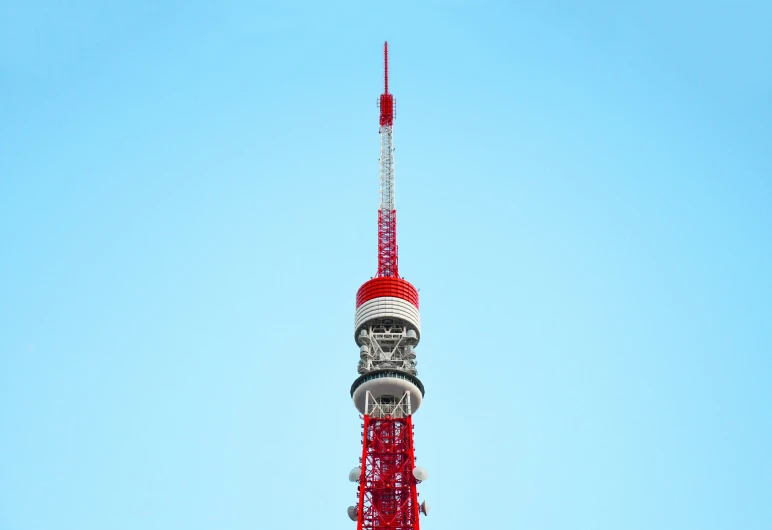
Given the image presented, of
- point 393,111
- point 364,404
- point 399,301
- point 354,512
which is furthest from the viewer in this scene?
point 393,111

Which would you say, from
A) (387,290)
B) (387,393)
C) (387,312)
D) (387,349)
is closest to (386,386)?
(387,393)

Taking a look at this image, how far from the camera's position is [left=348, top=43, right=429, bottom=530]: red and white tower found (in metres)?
112

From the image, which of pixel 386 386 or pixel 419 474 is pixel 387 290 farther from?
pixel 419 474

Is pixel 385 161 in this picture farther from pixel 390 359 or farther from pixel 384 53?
pixel 390 359

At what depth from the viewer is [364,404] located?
121 m

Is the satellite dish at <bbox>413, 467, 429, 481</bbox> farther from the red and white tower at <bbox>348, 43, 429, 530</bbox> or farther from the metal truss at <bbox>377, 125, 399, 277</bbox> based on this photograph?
the metal truss at <bbox>377, 125, 399, 277</bbox>

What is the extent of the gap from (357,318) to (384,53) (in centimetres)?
4031

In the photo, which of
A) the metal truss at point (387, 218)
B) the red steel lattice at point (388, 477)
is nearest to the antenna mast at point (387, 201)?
the metal truss at point (387, 218)

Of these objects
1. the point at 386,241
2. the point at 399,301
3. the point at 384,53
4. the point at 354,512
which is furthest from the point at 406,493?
the point at 384,53

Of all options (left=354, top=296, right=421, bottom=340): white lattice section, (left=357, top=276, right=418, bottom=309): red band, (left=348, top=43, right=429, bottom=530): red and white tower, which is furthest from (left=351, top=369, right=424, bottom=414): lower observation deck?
(left=357, top=276, right=418, bottom=309): red band

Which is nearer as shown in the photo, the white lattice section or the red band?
the white lattice section

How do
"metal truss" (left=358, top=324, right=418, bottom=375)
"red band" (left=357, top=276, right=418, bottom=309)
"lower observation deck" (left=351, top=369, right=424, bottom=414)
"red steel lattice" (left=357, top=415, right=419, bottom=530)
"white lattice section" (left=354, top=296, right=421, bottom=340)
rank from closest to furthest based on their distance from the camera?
"red steel lattice" (left=357, top=415, right=419, bottom=530) < "lower observation deck" (left=351, top=369, right=424, bottom=414) < "metal truss" (left=358, top=324, right=418, bottom=375) < "white lattice section" (left=354, top=296, right=421, bottom=340) < "red band" (left=357, top=276, right=418, bottom=309)

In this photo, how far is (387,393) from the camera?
12075cm

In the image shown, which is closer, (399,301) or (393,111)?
(399,301)
